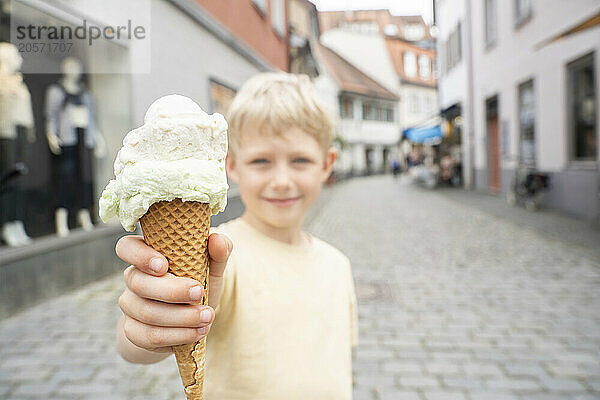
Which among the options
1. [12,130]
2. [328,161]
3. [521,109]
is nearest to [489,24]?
[521,109]

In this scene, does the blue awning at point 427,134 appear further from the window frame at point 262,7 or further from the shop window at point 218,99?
the shop window at point 218,99

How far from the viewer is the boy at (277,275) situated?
4.54 feet

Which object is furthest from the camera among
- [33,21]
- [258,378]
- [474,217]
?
[474,217]

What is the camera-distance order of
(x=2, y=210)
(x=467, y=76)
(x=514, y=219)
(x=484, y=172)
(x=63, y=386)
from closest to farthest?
(x=63, y=386)
(x=2, y=210)
(x=514, y=219)
(x=484, y=172)
(x=467, y=76)

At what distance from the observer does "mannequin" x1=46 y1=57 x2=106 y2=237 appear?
6.11 metres

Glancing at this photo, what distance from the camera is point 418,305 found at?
17.0 ft

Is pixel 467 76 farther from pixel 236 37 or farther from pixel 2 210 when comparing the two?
pixel 2 210

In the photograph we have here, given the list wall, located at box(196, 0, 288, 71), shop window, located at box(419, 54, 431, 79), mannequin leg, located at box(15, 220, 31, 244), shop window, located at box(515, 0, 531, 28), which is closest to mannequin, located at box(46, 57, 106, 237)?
mannequin leg, located at box(15, 220, 31, 244)

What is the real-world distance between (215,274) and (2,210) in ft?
17.6

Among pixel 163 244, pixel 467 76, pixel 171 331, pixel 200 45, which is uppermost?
pixel 467 76

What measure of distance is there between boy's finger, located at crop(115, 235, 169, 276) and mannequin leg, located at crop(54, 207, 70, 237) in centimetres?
575

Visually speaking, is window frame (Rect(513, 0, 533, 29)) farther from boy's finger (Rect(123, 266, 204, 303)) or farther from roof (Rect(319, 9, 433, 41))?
roof (Rect(319, 9, 433, 41))

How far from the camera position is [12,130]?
5441mm

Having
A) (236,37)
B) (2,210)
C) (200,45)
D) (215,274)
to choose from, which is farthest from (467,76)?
(215,274)
